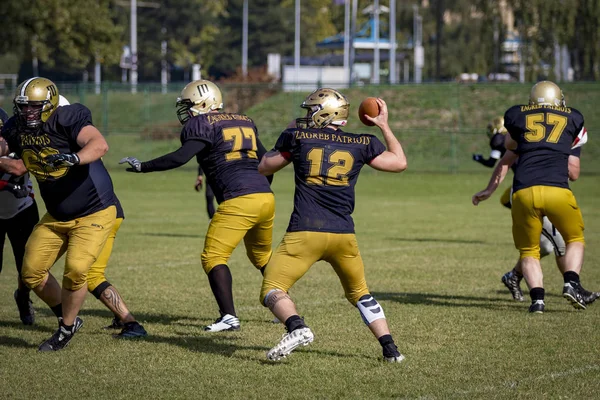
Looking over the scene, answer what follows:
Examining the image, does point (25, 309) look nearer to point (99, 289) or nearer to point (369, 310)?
point (99, 289)

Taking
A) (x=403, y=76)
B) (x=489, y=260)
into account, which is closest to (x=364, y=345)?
(x=489, y=260)

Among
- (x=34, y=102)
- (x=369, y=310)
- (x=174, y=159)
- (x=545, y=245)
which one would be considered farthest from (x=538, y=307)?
(x=34, y=102)

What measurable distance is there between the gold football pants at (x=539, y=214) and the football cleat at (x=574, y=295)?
1.27 feet

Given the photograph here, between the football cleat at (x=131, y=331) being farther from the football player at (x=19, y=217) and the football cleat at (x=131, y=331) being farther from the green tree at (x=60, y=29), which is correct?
the green tree at (x=60, y=29)

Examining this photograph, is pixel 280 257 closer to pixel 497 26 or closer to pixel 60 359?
pixel 60 359

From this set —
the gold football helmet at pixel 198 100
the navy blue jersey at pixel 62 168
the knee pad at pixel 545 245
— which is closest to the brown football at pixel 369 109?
the gold football helmet at pixel 198 100

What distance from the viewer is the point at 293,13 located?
84812 millimetres

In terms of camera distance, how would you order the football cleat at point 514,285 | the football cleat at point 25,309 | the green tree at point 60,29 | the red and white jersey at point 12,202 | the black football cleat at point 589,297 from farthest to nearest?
the green tree at point 60,29 → the football cleat at point 514,285 → the black football cleat at point 589,297 → the football cleat at point 25,309 → the red and white jersey at point 12,202

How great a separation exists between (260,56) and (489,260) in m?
72.5

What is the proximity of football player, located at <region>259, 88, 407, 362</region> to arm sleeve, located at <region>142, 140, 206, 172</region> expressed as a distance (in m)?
0.82

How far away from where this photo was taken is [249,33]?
82.6 meters

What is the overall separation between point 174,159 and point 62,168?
805 millimetres

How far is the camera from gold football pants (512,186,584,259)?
332 inches

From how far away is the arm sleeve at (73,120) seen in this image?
6.95 meters
